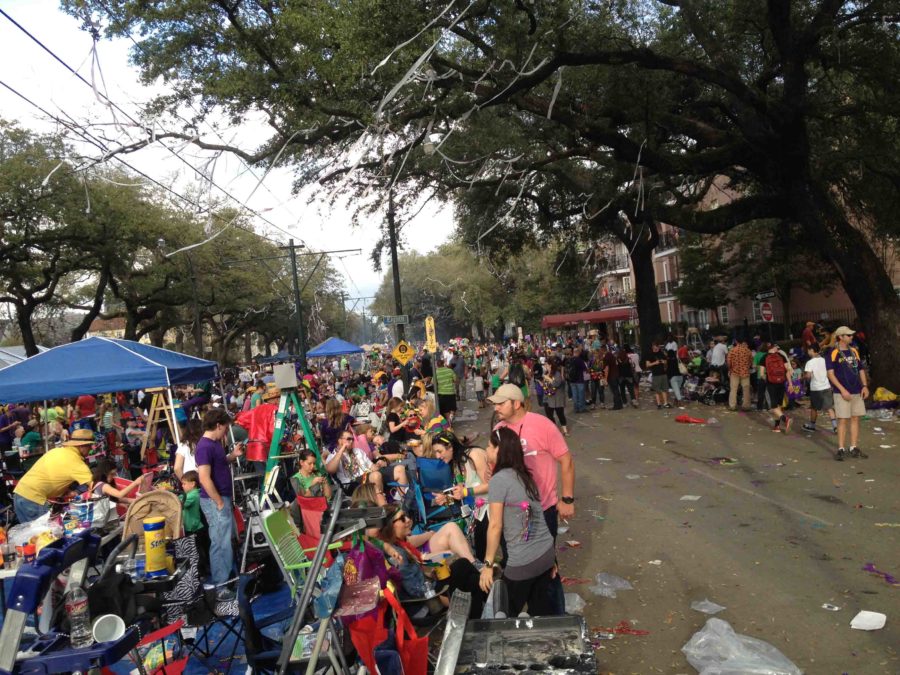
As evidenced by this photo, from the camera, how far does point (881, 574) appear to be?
219 inches

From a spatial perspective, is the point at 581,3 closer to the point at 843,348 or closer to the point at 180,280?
the point at 843,348

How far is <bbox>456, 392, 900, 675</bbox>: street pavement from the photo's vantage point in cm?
470

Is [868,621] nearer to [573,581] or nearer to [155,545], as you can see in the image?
[573,581]

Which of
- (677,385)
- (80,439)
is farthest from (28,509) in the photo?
(677,385)

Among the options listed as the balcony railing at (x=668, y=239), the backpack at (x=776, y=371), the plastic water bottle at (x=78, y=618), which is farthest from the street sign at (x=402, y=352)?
the balcony railing at (x=668, y=239)

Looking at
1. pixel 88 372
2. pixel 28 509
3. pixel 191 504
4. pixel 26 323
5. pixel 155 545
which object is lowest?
pixel 155 545

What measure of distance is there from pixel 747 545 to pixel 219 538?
4.70m

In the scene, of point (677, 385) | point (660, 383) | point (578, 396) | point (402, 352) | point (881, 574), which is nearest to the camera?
point (881, 574)

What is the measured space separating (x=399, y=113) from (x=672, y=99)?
7206mm

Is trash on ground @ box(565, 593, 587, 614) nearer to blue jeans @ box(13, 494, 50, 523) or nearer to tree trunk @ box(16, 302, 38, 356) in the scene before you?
blue jeans @ box(13, 494, 50, 523)

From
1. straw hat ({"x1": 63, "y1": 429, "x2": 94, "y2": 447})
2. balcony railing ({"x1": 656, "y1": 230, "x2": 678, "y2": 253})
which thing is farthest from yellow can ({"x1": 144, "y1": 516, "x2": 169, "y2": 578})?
balcony railing ({"x1": 656, "y1": 230, "x2": 678, "y2": 253})

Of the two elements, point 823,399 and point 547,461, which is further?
point 823,399

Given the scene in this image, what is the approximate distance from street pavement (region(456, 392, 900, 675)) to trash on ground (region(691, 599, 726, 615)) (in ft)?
0.18

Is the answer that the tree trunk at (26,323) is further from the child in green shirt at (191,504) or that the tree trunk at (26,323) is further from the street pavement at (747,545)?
the child in green shirt at (191,504)
